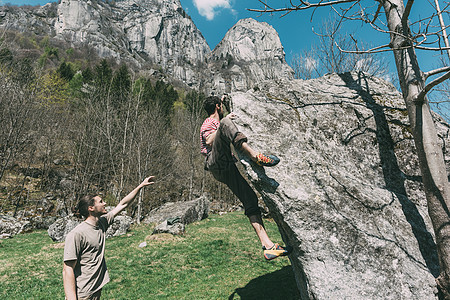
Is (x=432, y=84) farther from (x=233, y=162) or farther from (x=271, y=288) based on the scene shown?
(x=271, y=288)

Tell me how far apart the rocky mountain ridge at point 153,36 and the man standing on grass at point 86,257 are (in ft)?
307

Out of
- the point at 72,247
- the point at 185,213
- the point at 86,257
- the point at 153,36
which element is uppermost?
the point at 153,36

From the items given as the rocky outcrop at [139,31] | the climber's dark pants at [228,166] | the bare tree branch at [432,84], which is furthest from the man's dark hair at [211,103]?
the rocky outcrop at [139,31]

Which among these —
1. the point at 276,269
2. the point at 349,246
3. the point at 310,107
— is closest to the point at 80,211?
the point at 349,246

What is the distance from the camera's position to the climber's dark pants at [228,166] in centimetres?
334

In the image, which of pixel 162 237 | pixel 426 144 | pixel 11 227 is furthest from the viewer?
pixel 11 227

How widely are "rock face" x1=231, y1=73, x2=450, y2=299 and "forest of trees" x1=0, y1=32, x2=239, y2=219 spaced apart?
14.7 meters

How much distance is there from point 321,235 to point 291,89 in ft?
8.84

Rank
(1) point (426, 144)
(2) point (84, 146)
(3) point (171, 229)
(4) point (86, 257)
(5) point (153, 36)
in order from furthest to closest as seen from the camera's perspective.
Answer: (5) point (153, 36) < (2) point (84, 146) < (3) point (171, 229) < (1) point (426, 144) < (4) point (86, 257)

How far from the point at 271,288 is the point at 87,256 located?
151 inches

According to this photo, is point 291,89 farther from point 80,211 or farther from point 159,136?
point 159,136

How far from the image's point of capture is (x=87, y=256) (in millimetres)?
2994

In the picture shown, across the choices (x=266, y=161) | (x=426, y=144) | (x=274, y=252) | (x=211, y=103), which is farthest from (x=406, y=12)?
(x=274, y=252)

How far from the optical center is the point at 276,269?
643 cm
